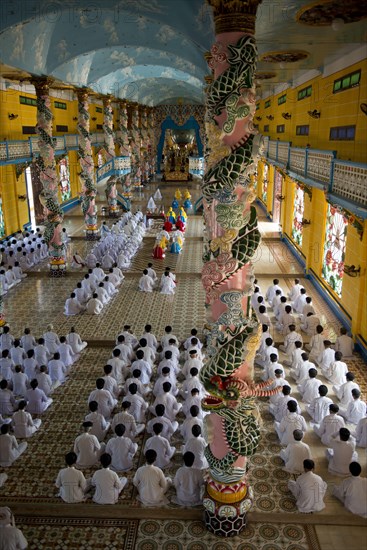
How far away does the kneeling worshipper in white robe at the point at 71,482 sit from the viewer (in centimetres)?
699

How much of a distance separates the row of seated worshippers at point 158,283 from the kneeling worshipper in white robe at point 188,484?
28.3 feet

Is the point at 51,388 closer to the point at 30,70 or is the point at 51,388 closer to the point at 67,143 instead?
the point at 30,70

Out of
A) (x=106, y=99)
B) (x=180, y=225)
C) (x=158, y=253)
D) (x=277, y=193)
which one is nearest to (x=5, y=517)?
(x=158, y=253)

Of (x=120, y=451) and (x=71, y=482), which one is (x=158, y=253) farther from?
(x=71, y=482)

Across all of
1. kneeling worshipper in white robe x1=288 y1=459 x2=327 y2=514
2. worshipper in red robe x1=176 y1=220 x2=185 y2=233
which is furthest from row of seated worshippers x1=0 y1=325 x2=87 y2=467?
worshipper in red robe x1=176 y1=220 x2=185 y2=233

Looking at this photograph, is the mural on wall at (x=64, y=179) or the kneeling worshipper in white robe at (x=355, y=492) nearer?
the kneeling worshipper in white robe at (x=355, y=492)

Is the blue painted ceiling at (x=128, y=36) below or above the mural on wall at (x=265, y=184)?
above

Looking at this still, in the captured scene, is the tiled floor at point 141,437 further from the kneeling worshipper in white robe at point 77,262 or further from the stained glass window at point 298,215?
the stained glass window at point 298,215

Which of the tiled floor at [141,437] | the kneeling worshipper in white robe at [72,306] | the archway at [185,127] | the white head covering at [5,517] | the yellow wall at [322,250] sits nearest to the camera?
the white head covering at [5,517]

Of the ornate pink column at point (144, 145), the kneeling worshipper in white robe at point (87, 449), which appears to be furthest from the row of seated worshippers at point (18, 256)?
the ornate pink column at point (144, 145)

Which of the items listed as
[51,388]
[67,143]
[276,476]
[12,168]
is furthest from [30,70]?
[276,476]

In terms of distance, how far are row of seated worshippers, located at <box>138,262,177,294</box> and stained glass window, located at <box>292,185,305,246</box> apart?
18.6 feet

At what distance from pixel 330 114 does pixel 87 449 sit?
36.8 feet

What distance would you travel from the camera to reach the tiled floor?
21.5 feet
